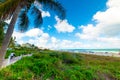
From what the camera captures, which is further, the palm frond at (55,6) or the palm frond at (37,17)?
the palm frond at (37,17)

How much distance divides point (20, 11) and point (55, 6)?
1.92m

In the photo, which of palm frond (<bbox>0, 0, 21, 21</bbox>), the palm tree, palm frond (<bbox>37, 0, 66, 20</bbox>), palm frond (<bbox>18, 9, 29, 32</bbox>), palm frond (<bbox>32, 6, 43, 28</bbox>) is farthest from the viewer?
palm frond (<bbox>18, 9, 29, 32</bbox>)

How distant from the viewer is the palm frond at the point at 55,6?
1014 centimetres

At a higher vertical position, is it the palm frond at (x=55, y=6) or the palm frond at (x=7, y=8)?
the palm frond at (x=55, y=6)

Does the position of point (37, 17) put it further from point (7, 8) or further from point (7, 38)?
point (7, 38)

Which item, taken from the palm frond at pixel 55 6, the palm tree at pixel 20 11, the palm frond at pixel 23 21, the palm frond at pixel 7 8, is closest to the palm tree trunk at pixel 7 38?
the palm tree at pixel 20 11

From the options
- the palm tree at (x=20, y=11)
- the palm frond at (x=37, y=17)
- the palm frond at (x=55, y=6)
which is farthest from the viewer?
the palm frond at (x=37, y=17)

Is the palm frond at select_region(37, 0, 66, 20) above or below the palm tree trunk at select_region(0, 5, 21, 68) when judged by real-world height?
above

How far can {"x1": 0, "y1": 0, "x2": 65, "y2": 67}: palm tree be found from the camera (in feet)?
29.7

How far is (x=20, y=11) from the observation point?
10.4m

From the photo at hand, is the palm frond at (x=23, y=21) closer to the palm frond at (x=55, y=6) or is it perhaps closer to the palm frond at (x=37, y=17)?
the palm frond at (x=37, y=17)

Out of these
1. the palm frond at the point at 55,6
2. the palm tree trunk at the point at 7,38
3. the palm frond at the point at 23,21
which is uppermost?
the palm frond at the point at 55,6

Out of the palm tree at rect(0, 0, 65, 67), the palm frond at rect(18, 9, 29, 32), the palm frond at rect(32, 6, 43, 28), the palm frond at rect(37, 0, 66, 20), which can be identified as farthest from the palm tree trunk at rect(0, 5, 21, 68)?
the palm frond at rect(18, 9, 29, 32)

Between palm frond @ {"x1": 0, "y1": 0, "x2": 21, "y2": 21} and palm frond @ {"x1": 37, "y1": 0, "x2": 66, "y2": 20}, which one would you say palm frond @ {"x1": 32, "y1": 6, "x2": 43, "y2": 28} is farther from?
palm frond @ {"x1": 0, "y1": 0, "x2": 21, "y2": 21}
